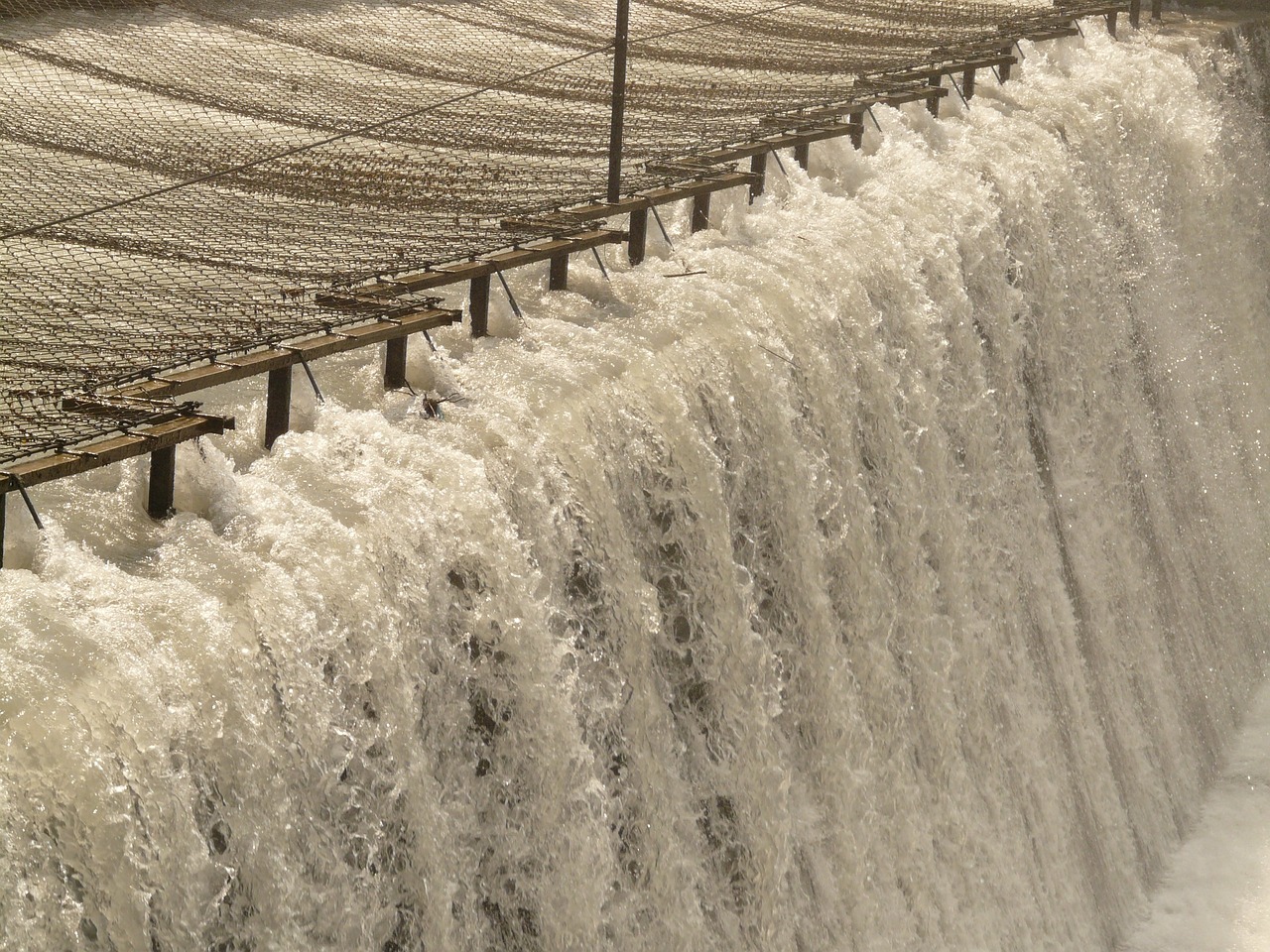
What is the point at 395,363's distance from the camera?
24.0ft

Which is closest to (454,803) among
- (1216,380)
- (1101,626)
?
(1101,626)

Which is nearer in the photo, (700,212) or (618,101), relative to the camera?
(618,101)

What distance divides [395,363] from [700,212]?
3.22m

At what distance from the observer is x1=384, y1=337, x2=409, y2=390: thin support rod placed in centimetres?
725

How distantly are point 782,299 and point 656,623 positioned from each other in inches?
97.0

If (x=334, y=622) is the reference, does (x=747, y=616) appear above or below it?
below

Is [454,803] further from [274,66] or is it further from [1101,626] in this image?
[274,66]

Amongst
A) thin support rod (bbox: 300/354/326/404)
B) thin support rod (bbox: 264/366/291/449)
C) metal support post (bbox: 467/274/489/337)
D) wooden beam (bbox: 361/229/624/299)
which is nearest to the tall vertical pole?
wooden beam (bbox: 361/229/624/299)

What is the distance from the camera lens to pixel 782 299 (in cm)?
909

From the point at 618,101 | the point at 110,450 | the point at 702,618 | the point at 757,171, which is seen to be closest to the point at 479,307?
the point at 618,101

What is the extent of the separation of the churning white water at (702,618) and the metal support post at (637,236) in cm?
9

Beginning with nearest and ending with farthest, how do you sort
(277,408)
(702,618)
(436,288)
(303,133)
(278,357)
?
(278,357)
(277,408)
(702,618)
(436,288)
(303,133)

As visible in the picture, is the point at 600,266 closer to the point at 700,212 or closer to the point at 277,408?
the point at 700,212

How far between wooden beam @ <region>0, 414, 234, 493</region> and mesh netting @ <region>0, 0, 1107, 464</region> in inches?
3.3
